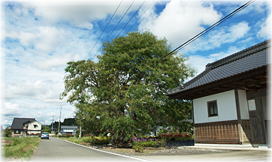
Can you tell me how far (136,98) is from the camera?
1606 cm

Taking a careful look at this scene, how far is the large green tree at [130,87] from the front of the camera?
652 inches

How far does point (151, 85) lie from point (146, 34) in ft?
16.2

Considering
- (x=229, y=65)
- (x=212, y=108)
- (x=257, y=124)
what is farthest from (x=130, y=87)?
(x=257, y=124)

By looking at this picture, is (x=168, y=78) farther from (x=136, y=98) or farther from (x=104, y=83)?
(x=104, y=83)

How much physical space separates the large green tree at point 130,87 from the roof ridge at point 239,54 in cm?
245

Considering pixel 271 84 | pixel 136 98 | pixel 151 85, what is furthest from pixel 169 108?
pixel 271 84

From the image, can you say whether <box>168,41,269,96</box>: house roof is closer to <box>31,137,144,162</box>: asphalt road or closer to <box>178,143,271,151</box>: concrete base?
<box>178,143,271,151</box>: concrete base

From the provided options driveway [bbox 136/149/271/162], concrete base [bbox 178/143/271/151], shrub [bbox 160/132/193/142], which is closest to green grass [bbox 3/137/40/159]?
driveway [bbox 136/149/271/162]

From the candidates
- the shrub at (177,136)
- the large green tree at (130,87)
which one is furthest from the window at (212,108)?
the shrub at (177,136)

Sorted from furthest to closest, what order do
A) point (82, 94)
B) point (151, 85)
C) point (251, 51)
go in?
point (82, 94), point (151, 85), point (251, 51)

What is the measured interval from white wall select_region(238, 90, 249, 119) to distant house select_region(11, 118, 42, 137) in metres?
85.2

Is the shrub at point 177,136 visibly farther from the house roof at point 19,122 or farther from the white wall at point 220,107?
the house roof at point 19,122

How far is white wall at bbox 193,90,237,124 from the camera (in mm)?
13180

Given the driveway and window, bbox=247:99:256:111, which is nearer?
the driveway
